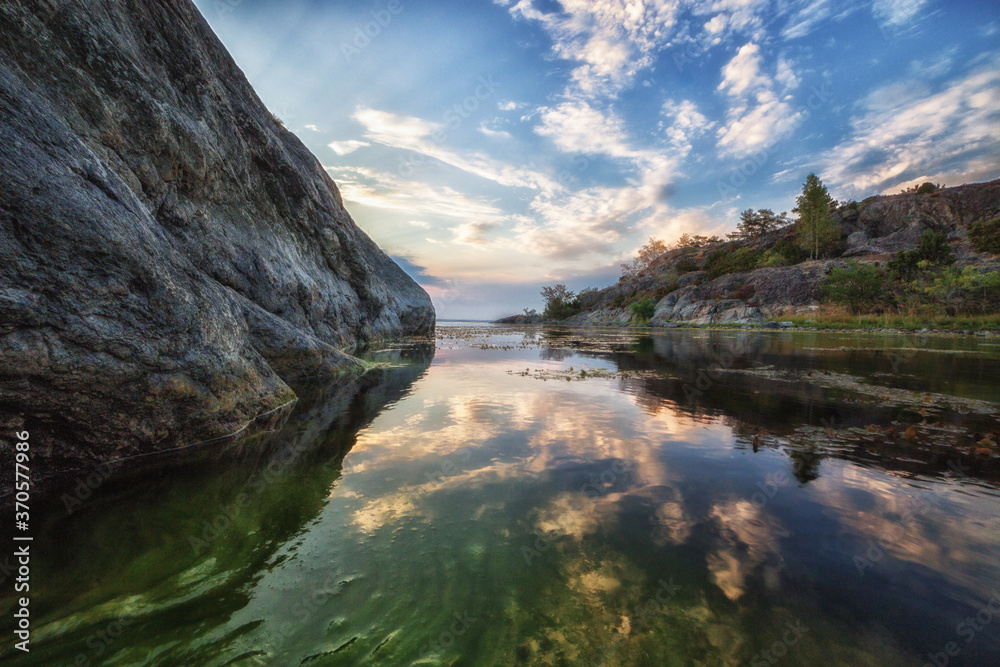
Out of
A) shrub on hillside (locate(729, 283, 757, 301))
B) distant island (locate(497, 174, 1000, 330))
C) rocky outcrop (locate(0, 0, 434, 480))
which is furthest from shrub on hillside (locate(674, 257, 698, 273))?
rocky outcrop (locate(0, 0, 434, 480))

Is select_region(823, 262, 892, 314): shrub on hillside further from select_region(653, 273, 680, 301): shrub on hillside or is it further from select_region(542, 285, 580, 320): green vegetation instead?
select_region(542, 285, 580, 320): green vegetation

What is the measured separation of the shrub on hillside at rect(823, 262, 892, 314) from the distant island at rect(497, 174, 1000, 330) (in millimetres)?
129

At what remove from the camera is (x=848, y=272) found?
51906 millimetres

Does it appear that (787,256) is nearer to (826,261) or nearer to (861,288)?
(826,261)

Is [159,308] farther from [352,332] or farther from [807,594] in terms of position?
[352,332]

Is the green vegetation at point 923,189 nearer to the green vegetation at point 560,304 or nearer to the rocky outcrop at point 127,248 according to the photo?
the green vegetation at point 560,304

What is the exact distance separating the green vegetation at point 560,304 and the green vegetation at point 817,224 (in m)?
58.7

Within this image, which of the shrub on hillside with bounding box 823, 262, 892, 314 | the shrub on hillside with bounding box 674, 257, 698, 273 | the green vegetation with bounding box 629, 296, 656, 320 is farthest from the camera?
the shrub on hillside with bounding box 674, 257, 698, 273

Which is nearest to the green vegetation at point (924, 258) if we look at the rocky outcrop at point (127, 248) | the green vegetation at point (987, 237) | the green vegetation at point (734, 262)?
the green vegetation at point (987, 237)

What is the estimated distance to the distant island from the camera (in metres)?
41.9

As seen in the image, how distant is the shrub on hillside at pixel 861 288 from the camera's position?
48594mm

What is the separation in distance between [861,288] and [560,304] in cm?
7761

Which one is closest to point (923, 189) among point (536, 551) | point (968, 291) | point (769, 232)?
point (769, 232)

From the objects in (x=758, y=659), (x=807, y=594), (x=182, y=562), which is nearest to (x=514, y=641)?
(x=758, y=659)
